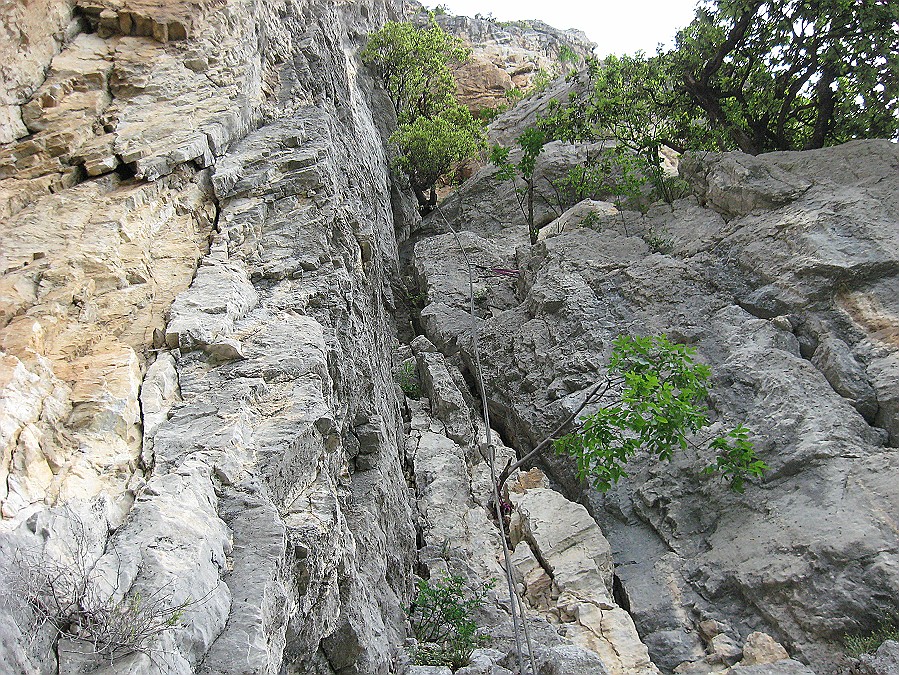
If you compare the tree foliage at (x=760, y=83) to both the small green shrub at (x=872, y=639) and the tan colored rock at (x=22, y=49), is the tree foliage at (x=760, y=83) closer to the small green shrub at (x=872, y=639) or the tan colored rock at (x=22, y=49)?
the small green shrub at (x=872, y=639)

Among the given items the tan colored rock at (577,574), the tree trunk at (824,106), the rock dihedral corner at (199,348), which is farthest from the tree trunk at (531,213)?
the tan colored rock at (577,574)

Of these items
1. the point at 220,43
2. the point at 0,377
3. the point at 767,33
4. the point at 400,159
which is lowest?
the point at 0,377

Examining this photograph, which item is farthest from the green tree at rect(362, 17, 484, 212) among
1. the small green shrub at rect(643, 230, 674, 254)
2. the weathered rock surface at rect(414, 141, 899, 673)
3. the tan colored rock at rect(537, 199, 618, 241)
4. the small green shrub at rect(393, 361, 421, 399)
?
the small green shrub at rect(393, 361, 421, 399)

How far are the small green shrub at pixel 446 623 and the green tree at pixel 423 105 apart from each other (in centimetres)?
1121

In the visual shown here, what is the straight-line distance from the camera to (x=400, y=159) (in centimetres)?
1603

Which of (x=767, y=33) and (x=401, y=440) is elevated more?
(x=767, y=33)

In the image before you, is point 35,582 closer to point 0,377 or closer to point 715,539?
point 0,377

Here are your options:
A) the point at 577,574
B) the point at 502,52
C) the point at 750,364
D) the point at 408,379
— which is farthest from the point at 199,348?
the point at 502,52

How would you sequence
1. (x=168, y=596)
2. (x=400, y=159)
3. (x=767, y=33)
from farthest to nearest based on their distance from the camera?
(x=400, y=159), (x=767, y=33), (x=168, y=596)

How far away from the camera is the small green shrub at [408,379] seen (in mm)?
10927

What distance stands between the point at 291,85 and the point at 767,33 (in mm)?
8907

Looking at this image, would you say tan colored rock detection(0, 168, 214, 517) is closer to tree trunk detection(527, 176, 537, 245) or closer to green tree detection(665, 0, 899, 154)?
tree trunk detection(527, 176, 537, 245)

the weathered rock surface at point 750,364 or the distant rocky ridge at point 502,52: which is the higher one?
the distant rocky ridge at point 502,52

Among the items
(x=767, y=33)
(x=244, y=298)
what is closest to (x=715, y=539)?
(x=244, y=298)
